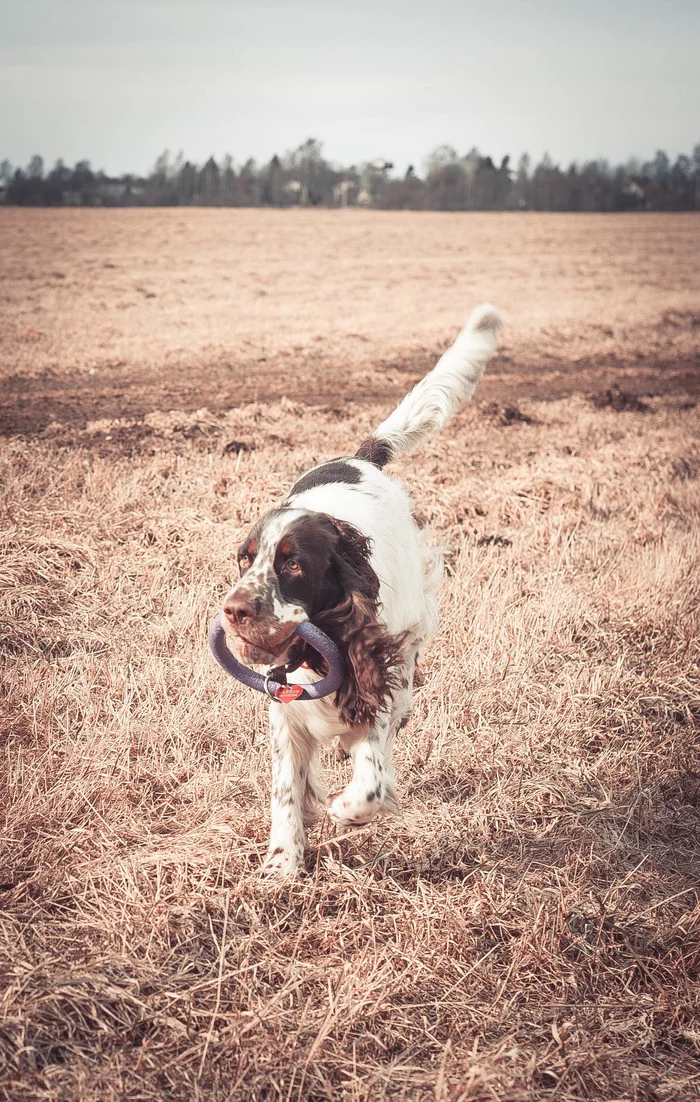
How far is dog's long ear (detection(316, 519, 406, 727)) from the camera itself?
2.56m

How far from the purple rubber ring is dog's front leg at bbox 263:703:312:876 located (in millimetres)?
249

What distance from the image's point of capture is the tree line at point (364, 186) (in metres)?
53.0

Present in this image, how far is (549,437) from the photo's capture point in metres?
8.16

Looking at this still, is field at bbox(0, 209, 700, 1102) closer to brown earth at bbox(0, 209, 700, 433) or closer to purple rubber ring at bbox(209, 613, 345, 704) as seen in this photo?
purple rubber ring at bbox(209, 613, 345, 704)

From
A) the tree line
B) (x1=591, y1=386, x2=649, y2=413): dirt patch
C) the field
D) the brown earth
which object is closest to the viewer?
the field

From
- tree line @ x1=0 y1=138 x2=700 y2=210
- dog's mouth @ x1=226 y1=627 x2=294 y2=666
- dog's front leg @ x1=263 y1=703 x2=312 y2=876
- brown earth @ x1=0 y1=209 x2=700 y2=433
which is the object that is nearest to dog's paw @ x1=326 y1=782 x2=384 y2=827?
dog's front leg @ x1=263 y1=703 x2=312 y2=876

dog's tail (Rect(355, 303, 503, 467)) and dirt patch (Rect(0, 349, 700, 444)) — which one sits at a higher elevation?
dog's tail (Rect(355, 303, 503, 467))

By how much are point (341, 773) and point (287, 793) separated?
20.3 inches

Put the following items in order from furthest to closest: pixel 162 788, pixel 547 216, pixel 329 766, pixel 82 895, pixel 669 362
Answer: pixel 547 216, pixel 669 362, pixel 329 766, pixel 162 788, pixel 82 895

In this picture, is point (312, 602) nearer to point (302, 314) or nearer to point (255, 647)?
point (255, 647)

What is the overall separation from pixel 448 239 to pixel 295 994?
112 ft

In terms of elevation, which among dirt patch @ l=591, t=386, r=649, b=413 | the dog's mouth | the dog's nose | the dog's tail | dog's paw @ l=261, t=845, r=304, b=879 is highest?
the dog's tail

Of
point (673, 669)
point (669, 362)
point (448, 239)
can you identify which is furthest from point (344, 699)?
point (448, 239)

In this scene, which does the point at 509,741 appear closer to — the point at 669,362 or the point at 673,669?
the point at 673,669
